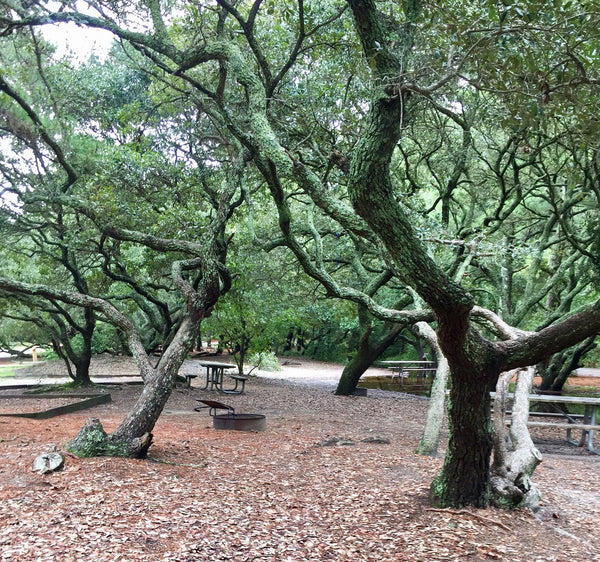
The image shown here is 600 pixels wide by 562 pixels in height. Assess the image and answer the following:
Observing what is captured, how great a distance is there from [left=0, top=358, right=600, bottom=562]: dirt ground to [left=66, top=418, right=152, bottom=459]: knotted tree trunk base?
171 mm

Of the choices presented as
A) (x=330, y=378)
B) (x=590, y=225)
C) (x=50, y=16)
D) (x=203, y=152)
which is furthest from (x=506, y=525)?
(x=330, y=378)

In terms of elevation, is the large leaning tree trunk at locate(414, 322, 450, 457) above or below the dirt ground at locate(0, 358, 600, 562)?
above

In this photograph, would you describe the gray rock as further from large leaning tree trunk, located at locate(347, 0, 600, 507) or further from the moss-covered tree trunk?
large leaning tree trunk, located at locate(347, 0, 600, 507)

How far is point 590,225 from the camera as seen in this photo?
9.92 metres

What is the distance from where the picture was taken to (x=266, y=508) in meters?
4.39

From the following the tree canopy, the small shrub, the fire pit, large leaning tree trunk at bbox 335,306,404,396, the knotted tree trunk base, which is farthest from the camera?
A: the small shrub

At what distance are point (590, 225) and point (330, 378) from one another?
11.7 metres

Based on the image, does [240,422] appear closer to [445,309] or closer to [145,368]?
[145,368]

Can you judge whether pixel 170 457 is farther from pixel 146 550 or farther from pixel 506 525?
pixel 506 525

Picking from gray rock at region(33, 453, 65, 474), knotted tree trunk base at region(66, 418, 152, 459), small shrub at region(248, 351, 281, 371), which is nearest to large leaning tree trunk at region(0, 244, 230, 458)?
knotted tree trunk base at region(66, 418, 152, 459)

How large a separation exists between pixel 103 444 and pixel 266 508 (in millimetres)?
1936

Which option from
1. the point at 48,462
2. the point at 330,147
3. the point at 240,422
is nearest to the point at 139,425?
the point at 48,462

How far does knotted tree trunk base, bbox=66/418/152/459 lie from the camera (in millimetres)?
5254

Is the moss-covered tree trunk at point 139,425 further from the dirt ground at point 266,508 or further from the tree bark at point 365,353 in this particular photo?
the tree bark at point 365,353
